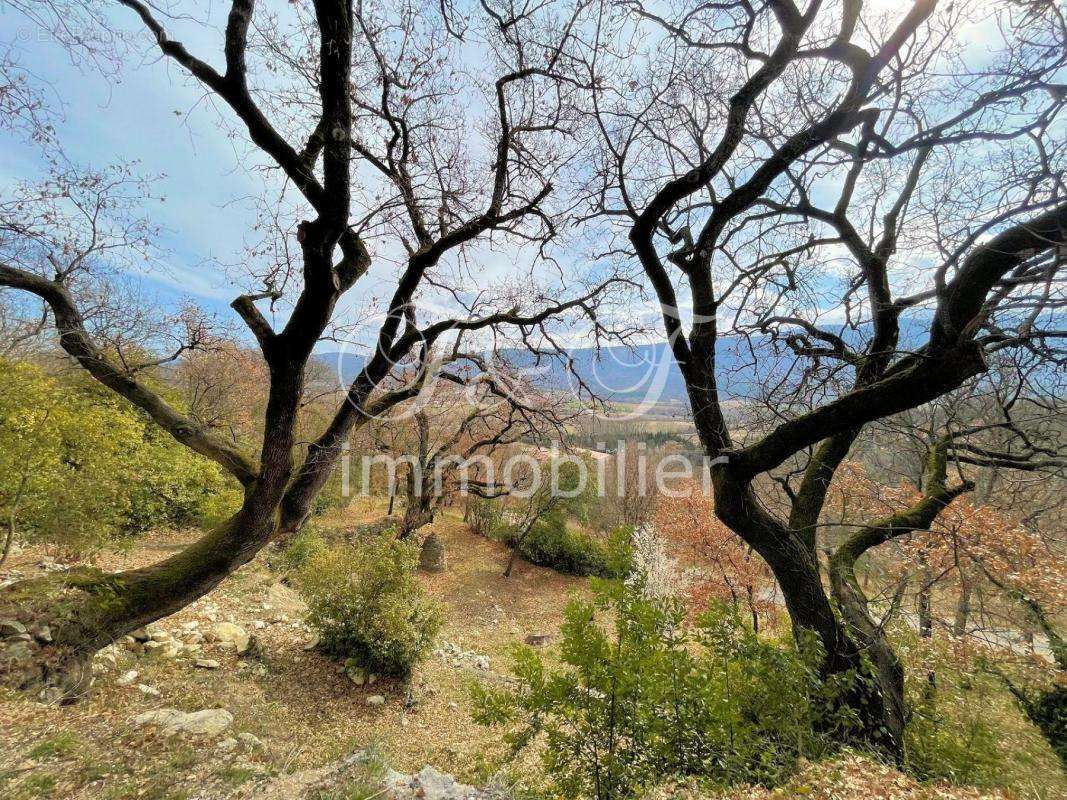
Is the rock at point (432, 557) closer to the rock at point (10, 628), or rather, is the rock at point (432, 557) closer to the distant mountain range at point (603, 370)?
the distant mountain range at point (603, 370)

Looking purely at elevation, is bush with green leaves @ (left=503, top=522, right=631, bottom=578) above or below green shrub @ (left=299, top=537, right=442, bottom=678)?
below

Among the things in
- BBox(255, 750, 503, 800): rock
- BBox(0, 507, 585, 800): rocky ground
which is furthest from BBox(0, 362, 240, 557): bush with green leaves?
BBox(255, 750, 503, 800): rock

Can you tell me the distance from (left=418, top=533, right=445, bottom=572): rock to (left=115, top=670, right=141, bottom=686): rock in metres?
10.3

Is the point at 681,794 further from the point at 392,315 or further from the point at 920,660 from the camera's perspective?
the point at 392,315

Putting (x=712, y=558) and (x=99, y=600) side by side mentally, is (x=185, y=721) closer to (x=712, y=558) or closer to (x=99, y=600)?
(x=99, y=600)

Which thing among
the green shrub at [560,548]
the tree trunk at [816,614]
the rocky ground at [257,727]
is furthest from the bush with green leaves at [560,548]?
the tree trunk at [816,614]

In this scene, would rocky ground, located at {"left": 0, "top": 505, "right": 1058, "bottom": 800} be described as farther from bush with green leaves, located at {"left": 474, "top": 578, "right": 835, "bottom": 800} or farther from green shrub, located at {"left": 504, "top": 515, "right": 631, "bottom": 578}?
green shrub, located at {"left": 504, "top": 515, "right": 631, "bottom": 578}

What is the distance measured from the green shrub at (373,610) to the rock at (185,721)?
2596mm

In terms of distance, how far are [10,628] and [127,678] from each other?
1.28m

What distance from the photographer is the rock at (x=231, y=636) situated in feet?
18.6

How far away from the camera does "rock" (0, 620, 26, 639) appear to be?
310 centimetres

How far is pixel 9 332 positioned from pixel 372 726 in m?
6.62

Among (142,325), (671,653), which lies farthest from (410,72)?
(671,653)

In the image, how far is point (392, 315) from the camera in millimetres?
3922
